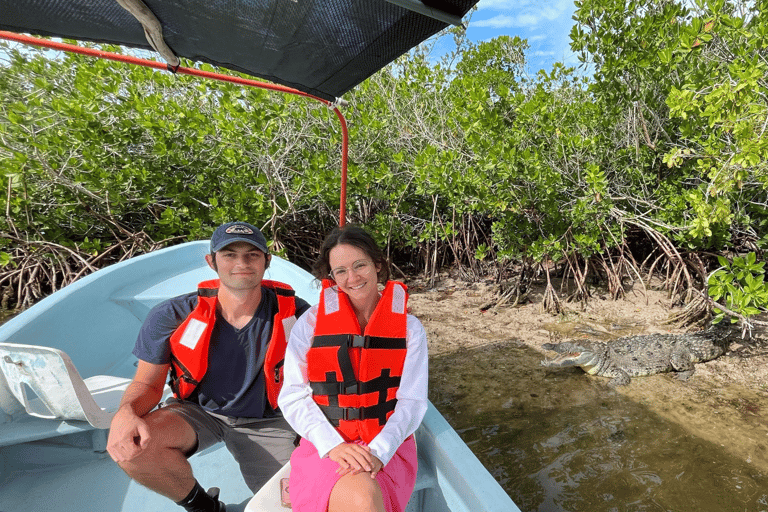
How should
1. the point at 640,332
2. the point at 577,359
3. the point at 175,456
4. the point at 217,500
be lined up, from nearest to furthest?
the point at 175,456
the point at 217,500
the point at 577,359
the point at 640,332

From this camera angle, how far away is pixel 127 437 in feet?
4.35

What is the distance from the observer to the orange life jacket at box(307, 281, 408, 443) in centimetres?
133

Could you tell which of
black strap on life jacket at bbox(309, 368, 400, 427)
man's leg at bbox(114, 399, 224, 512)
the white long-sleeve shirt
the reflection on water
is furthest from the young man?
the reflection on water

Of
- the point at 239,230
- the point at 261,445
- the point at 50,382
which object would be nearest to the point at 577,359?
the point at 261,445

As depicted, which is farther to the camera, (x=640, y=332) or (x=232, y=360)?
(x=640, y=332)

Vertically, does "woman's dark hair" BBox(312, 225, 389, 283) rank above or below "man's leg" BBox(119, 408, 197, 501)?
above

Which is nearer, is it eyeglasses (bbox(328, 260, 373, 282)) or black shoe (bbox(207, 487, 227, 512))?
eyeglasses (bbox(328, 260, 373, 282))

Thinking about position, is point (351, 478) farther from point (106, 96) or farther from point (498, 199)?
point (106, 96)

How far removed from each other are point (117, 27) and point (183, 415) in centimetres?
153

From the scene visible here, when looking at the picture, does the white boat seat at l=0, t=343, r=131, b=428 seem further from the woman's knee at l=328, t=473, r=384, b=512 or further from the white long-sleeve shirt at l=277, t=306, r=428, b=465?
the woman's knee at l=328, t=473, r=384, b=512

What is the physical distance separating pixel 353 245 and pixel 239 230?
50 cm

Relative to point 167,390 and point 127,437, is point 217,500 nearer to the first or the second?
point 127,437

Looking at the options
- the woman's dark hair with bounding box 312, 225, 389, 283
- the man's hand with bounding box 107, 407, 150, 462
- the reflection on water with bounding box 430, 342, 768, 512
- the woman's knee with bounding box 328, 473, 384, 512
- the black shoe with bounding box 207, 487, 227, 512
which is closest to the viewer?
the woman's knee with bounding box 328, 473, 384, 512

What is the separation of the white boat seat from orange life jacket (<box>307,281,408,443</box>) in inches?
39.2
